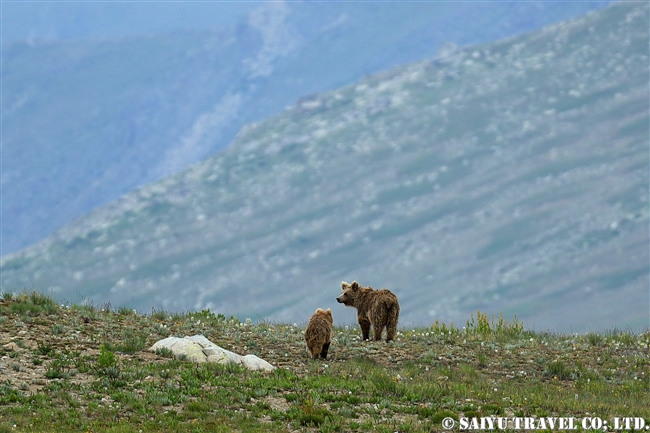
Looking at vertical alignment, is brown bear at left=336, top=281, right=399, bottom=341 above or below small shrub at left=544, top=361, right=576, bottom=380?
above

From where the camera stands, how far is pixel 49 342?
22.2 meters

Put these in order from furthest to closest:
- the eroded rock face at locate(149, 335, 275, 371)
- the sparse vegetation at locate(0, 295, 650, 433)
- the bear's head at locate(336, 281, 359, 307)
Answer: the bear's head at locate(336, 281, 359, 307) → the eroded rock face at locate(149, 335, 275, 371) → the sparse vegetation at locate(0, 295, 650, 433)

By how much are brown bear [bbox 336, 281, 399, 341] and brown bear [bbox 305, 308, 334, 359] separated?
6.55ft

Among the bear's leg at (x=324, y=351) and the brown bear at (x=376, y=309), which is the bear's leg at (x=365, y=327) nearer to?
the brown bear at (x=376, y=309)

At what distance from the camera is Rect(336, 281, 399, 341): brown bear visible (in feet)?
82.4

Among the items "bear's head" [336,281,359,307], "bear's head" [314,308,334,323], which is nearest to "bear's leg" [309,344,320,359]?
"bear's head" [314,308,334,323]

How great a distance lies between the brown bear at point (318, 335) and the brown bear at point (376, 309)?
2.00 m

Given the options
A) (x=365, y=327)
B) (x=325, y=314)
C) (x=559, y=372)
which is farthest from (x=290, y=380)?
(x=559, y=372)

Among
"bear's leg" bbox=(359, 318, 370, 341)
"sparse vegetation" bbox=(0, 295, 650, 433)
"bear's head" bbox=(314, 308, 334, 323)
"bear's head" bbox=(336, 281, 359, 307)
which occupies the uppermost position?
"bear's head" bbox=(336, 281, 359, 307)

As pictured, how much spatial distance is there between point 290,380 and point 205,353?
2.42 metres

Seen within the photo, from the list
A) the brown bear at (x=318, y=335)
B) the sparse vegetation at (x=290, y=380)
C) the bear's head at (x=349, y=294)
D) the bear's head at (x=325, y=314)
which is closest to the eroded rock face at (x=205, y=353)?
the sparse vegetation at (x=290, y=380)

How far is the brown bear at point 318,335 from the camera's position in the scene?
907 inches

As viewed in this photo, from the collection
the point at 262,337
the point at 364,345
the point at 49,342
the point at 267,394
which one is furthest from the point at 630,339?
the point at 49,342

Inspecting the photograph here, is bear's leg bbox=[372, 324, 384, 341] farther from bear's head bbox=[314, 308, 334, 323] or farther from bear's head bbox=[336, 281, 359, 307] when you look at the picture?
bear's head bbox=[314, 308, 334, 323]
